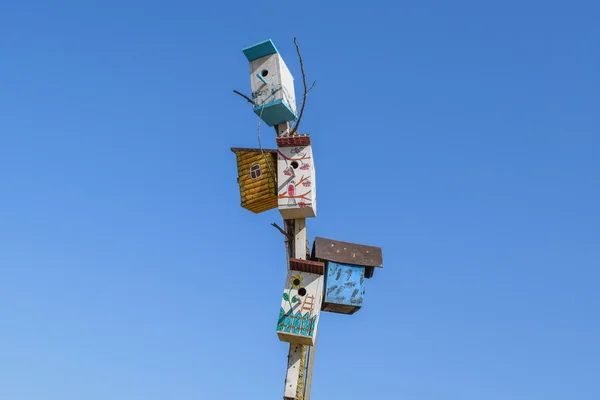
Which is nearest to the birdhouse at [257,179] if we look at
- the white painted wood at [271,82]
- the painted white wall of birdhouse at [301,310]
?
the white painted wood at [271,82]

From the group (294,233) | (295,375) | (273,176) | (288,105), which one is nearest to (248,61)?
(288,105)

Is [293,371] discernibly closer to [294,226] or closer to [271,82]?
[294,226]

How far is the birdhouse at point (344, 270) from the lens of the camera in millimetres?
8586

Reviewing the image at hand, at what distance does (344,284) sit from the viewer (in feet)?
28.5

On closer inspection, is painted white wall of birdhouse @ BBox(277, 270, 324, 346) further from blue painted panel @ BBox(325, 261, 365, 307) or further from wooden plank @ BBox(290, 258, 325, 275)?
blue painted panel @ BBox(325, 261, 365, 307)

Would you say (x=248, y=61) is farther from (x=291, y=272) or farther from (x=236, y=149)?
(x=291, y=272)

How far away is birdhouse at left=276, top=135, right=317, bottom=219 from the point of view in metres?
8.33

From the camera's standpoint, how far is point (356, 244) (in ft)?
29.2

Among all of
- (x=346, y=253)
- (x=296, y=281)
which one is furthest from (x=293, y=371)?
(x=346, y=253)

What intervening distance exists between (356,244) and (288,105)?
72.9 inches

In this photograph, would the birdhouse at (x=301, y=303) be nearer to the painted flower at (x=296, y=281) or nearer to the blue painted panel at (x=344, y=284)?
the painted flower at (x=296, y=281)

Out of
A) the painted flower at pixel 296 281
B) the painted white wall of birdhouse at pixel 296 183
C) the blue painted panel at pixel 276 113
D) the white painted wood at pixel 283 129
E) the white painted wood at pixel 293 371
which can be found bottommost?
the white painted wood at pixel 293 371

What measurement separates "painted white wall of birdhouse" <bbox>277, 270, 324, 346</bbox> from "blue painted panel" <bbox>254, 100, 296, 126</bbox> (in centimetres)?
182

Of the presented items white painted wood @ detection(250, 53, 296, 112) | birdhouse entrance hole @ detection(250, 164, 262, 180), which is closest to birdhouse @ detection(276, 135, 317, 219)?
birdhouse entrance hole @ detection(250, 164, 262, 180)
